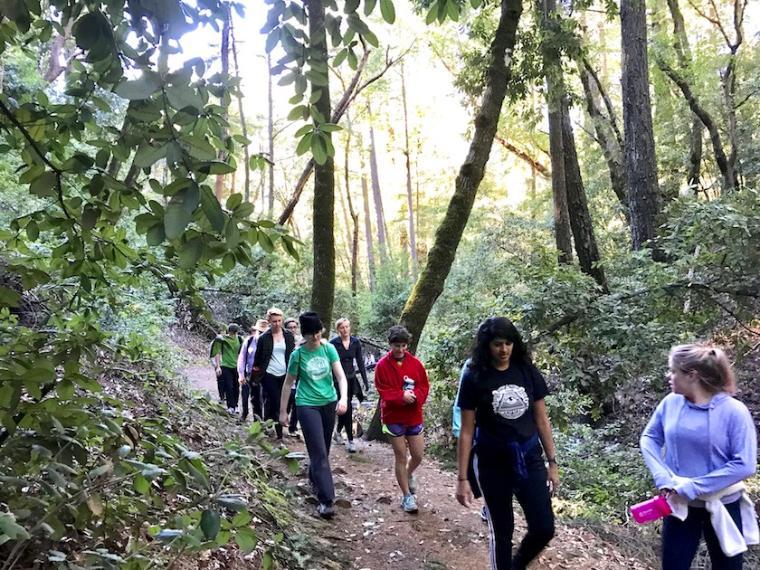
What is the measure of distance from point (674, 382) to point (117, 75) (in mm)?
3348

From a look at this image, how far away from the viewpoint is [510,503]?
12.4 feet

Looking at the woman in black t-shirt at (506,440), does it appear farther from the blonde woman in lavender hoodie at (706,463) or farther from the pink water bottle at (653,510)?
the blonde woman in lavender hoodie at (706,463)

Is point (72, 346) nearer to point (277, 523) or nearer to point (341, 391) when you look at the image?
point (277, 523)

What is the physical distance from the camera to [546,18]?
30.2ft

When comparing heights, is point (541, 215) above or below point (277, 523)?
above

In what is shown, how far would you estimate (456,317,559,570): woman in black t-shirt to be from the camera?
368 cm

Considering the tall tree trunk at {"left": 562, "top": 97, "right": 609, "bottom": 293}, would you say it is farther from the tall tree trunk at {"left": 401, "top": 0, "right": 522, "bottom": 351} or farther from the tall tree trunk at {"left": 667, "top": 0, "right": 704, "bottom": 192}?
the tall tree trunk at {"left": 667, "top": 0, "right": 704, "bottom": 192}

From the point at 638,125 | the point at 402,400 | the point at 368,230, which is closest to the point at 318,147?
the point at 402,400

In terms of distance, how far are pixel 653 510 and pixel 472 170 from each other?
248 inches

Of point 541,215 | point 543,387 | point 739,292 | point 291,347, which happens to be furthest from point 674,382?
point 541,215

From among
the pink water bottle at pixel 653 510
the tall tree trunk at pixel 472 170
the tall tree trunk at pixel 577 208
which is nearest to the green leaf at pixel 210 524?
the pink water bottle at pixel 653 510

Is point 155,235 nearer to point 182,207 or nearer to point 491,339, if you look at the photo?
point 182,207

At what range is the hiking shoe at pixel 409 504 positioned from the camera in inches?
228

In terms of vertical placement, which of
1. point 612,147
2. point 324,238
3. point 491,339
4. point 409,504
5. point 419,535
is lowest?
point 419,535
